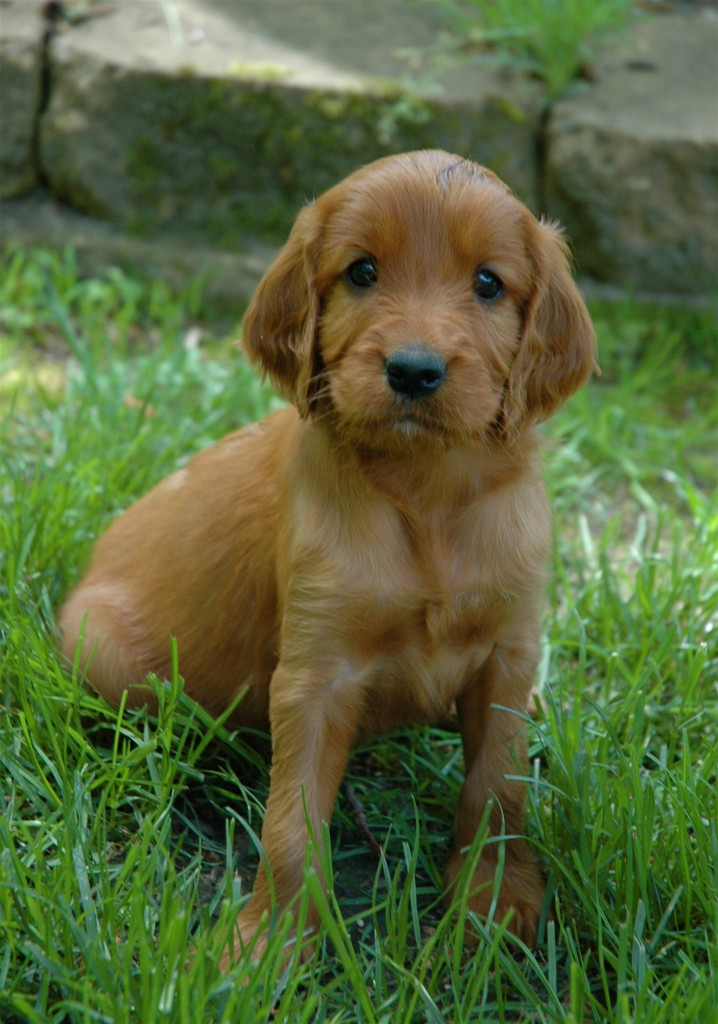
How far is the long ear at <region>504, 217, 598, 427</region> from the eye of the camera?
2859 mm

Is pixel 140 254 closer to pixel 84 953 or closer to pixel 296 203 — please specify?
pixel 296 203

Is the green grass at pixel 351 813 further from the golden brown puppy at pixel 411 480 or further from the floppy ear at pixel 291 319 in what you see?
the floppy ear at pixel 291 319

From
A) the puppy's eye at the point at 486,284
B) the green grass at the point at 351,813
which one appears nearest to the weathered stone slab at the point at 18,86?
the green grass at the point at 351,813

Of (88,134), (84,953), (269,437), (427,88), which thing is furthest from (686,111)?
(84,953)

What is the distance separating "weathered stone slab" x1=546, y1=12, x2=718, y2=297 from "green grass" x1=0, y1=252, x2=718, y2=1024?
5.17 feet

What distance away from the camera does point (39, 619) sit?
3516 mm

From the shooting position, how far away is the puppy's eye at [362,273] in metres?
2.76

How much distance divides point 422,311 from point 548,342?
1.37 feet

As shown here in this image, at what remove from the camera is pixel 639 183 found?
19.9 feet

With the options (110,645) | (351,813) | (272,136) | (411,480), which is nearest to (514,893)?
(351,813)

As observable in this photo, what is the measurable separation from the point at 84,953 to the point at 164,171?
190 inches

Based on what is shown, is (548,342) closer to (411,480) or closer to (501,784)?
(411,480)

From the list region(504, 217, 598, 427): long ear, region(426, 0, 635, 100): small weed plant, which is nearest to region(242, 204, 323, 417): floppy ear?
region(504, 217, 598, 427): long ear

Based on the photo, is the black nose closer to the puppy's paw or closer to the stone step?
the puppy's paw
